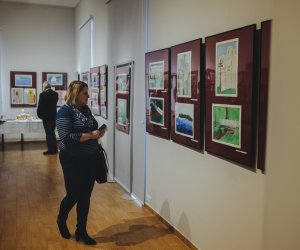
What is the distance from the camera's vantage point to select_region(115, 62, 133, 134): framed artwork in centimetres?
502

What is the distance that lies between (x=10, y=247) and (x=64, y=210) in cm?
57

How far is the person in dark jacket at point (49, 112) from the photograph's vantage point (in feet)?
26.0

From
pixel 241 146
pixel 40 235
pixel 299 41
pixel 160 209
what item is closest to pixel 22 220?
pixel 40 235

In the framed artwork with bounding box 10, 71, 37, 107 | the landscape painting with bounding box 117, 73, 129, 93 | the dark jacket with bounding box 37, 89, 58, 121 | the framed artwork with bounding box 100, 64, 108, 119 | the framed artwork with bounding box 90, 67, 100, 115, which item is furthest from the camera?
the framed artwork with bounding box 10, 71, 37, 107

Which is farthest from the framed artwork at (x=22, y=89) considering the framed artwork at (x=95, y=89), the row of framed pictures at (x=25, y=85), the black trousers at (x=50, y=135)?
the framed artwork at (x=95, y=89)

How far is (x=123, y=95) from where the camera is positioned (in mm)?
5254

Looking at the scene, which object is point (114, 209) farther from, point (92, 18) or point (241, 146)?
point (92, 18)

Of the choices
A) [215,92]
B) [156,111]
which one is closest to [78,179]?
[156,111]

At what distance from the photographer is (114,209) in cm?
455

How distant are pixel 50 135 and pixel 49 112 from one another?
48cm

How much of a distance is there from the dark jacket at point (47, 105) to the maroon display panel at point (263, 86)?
6190 millimetres

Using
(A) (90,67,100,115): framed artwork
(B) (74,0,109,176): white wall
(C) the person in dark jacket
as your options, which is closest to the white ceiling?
(B) (74,0,109,176): white wall

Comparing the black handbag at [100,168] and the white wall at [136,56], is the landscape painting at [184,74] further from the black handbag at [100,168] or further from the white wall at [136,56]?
the white wall at [136,56]

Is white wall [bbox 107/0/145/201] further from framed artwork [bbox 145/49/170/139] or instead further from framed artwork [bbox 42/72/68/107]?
framed artwork [bbox 42/72/68/107]
